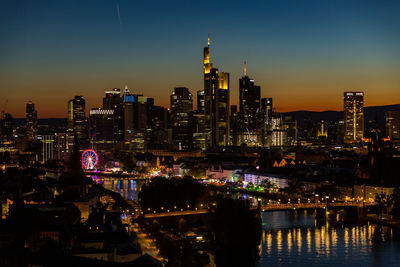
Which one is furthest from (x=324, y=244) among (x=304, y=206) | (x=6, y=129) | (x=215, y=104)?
(x=6, y=129)

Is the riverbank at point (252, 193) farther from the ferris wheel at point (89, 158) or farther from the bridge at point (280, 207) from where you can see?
the ferris wheel at point (89, 158)

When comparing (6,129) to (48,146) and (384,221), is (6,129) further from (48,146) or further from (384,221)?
(384,221)

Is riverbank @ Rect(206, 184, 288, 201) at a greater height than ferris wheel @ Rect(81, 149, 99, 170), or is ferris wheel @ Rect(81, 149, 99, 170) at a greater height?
ferris wheel @ Rect(81, 149, 99, 170)

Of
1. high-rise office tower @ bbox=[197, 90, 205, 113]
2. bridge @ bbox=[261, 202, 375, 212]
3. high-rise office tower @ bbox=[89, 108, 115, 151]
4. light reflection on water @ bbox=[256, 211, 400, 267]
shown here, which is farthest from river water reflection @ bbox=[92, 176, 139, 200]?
high-rise office tower @ bbox=[197, 90, 205, 113]

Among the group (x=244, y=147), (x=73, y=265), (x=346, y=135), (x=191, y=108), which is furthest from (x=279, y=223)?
(x=346, y=135)

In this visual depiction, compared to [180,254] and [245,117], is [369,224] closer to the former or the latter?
[180,254]

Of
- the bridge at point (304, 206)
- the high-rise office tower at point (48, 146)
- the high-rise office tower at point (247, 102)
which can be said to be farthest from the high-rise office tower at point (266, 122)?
the bridge at point (304, 206)

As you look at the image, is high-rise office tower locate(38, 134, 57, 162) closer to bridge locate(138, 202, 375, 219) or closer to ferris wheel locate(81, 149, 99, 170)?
ferris wheel locate(81, 149, 99, 170)
